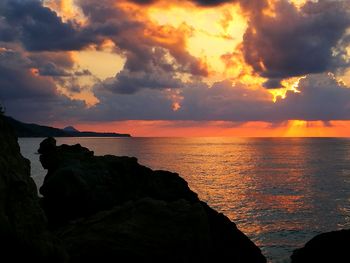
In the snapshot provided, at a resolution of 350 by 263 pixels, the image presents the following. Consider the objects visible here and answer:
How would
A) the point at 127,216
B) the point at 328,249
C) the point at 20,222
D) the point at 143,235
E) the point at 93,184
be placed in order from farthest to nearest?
the point at 93,184 → the point at 328,249 → the point at 127,216 → the point at 143,235 → the point at 20,222

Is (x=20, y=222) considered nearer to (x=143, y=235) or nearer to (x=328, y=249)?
(x=143, y=235)

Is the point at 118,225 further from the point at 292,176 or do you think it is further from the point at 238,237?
the point at 292,176

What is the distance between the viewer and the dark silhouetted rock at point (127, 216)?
15.7m

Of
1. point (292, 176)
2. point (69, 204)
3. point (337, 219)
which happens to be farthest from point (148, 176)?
point (292, 176)

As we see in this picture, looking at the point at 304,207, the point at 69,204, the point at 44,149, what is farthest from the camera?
the point at 304,207

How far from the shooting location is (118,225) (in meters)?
16.2

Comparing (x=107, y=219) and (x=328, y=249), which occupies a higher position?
(x=107, y=219)

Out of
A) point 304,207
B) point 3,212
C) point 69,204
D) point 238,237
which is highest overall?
point 3,212

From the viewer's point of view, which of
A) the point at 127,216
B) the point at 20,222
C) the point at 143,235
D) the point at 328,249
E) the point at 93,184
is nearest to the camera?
the point at 20,222

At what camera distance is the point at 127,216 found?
56.3 ft

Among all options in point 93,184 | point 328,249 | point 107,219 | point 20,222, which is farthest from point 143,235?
point 328,249

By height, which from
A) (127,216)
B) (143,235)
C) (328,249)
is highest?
(127,216)

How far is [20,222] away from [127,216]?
7.10 m

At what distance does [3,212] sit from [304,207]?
5056 cm
